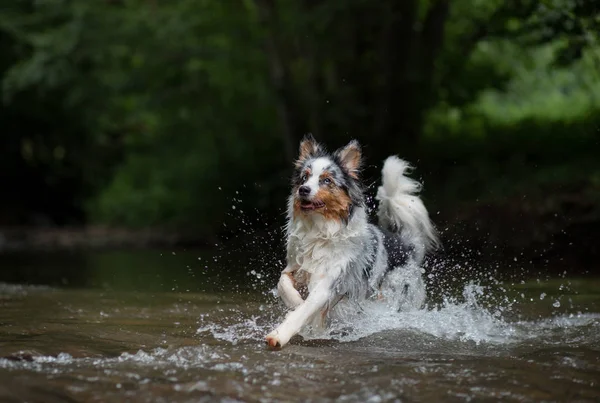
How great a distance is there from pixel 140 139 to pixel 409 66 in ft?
35.3

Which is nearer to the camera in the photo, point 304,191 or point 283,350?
point 283,350

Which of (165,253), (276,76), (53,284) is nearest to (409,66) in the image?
(276,76)

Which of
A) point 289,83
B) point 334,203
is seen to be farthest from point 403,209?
point 289,83

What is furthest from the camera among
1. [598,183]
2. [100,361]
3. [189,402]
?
[598,183]

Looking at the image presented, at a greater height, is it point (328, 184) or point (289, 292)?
point (328, 184)

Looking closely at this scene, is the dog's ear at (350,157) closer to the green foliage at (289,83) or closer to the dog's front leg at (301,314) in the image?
the dog's front leg at (301,314)

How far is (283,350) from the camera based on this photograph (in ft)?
16.9

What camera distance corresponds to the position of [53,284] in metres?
10.0

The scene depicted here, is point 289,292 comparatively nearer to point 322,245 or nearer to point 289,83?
point 322,245

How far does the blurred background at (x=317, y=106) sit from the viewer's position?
38.2ft

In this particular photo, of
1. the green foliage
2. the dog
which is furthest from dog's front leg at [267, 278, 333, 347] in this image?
the green foliage

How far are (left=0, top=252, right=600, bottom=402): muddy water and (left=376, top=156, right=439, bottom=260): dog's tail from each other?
0.59 m

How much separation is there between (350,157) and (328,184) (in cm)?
36

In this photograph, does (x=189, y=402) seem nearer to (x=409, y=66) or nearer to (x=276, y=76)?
(x=409, y=66)
